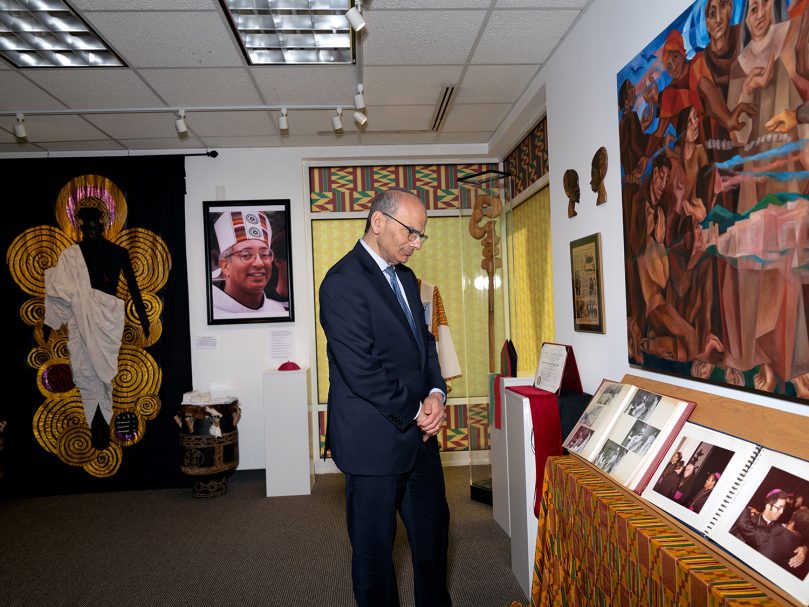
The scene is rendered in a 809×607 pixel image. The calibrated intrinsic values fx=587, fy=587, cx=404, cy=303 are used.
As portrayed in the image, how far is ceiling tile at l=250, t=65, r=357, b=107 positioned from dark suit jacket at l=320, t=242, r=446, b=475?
1.81 m

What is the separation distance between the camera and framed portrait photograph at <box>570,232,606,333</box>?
2.68 metres

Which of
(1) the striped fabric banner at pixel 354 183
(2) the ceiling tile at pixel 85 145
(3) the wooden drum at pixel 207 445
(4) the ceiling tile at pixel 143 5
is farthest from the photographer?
(1) the striped fabric banner at pixel 354 183

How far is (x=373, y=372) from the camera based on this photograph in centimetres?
187

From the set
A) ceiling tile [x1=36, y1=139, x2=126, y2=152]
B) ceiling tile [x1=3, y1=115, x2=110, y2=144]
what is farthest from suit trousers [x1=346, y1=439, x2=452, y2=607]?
ceiling tile [x1=36, y1=139, x2=126, y2=152]

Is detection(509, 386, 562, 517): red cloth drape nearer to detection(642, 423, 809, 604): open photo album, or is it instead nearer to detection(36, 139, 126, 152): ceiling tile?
detection(642, 423, 809, 604): open photo album

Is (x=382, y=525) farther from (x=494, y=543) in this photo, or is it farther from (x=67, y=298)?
(x=67, y=298)

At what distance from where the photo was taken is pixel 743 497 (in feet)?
4.58

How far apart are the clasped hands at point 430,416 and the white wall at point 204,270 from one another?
3054 mm

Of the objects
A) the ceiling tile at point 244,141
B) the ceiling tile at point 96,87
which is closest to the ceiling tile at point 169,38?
the ceiling tile at point 96,87

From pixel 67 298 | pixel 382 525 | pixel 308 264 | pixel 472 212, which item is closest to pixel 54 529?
pixel 67 298

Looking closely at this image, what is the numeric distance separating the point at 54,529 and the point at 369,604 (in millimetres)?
2916

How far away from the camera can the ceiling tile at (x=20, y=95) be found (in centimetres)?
336

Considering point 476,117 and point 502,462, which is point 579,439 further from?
point 476,117

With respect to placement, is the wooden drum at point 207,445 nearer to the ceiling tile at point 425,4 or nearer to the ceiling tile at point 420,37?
the ceiling tile at point 420,37
